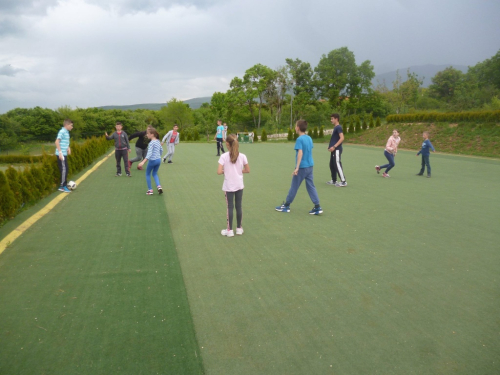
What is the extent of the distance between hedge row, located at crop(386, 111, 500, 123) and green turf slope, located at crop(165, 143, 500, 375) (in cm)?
2043

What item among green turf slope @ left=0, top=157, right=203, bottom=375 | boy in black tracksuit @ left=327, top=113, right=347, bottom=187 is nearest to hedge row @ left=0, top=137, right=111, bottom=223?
green turf slope @ left=0, top=157, right=203, bottom=375

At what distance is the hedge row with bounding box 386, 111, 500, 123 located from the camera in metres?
24.7

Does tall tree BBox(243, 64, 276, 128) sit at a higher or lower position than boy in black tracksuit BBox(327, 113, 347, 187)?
higher

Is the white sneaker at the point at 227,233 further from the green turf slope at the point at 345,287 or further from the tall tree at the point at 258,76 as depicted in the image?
the tall tree at the point at 258,76

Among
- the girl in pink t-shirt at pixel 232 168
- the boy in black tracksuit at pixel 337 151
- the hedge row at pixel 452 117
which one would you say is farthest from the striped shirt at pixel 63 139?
the hedge row at pixel 452 117

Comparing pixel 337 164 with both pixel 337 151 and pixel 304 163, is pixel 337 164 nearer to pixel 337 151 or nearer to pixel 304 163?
pixel 337 151

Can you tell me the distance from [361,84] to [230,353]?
60930 mm

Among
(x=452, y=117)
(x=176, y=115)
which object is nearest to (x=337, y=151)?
(x=452, y=117)

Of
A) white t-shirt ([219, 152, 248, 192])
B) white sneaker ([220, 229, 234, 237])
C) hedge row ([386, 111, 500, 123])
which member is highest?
hedge row ([386, 111, 500, 123])

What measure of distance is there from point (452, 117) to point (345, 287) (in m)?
28.3

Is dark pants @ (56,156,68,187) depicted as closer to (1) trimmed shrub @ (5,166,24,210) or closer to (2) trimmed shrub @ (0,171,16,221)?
(1) trimmed shrub @ (5,166,24,210)

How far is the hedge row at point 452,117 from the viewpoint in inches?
973

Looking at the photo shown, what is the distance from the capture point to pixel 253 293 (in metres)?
3.85

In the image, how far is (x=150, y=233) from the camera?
19.3ft
